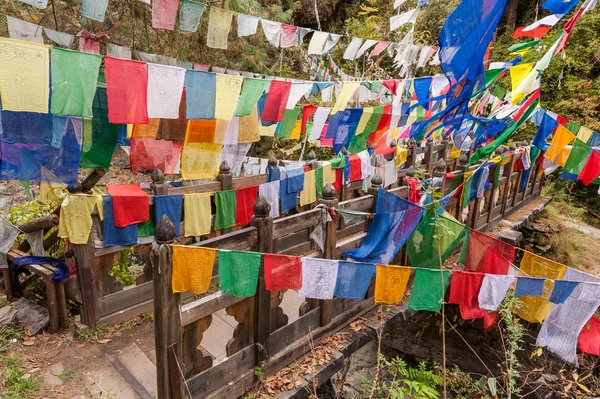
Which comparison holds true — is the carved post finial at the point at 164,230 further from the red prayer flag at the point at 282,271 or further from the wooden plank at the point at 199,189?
the wooden plank at the point at 199,189

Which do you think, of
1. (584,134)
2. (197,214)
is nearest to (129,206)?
(197,214)

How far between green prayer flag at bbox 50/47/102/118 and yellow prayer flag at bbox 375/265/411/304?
450cm

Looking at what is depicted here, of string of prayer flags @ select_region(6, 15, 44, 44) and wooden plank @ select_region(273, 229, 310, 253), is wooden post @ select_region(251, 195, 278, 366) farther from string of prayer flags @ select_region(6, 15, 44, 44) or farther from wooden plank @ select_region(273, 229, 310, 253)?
string of prayer flags @ select_region(6, 15, 44, 44)

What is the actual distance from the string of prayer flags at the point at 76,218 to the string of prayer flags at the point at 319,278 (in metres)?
3.40

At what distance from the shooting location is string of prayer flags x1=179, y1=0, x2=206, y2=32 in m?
8.07

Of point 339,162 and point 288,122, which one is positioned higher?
point 288,122

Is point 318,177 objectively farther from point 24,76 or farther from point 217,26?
point 24,76

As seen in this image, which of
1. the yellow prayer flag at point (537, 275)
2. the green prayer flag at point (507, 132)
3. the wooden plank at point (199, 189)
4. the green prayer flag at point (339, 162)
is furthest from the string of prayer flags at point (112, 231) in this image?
the green prayer flag at point (507, 132)

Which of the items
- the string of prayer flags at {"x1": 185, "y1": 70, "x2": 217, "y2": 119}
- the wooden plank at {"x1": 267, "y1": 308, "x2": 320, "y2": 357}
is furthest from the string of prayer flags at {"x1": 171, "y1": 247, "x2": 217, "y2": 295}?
the string of prayer flags at {"x1": 185, "y1": 70, "x2": 217, "y2": 119}

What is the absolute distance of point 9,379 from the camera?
181 inches

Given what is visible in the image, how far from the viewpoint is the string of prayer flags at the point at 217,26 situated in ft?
28.8

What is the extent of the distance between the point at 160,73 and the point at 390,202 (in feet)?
13.9

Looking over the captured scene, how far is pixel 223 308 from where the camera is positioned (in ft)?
13.7

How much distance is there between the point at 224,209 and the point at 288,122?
3.32m
